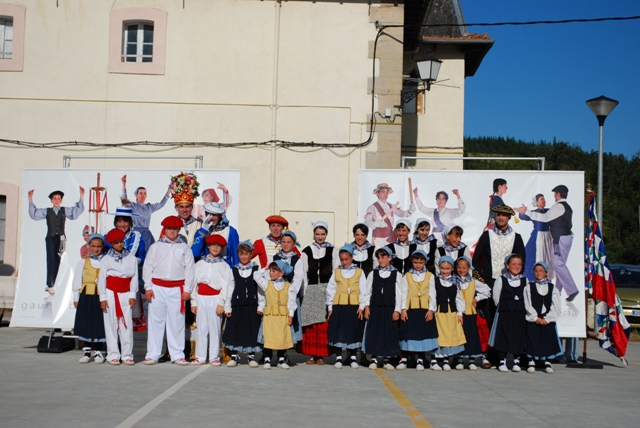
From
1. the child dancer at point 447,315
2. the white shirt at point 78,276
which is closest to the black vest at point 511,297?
the child dancer at point 447,315

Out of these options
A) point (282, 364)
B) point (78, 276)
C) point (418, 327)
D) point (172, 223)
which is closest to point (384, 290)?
point (418, 327)

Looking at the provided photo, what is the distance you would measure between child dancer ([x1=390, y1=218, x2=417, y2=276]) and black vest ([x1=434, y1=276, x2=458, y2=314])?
1.94 feet

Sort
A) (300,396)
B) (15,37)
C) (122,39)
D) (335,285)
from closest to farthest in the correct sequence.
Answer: (300,396) → (335,285) → (15,37) → (122,39)

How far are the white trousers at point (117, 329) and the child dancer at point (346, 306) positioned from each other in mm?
2532

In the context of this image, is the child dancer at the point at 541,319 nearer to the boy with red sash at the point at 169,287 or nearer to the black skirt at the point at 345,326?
the black skirt at the point at 345,326

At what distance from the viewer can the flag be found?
35.4 feet

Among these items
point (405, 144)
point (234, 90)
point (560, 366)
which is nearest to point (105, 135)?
point (234, 90)

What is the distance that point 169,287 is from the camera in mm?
10047

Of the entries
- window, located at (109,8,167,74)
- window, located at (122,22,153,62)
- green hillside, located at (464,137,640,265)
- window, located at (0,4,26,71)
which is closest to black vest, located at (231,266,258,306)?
window, located at (109,8,167,74)

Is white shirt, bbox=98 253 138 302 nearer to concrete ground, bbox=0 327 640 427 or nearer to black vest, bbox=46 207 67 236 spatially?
concrete ground, bbox=0 327 640 427

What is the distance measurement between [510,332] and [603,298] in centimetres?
175

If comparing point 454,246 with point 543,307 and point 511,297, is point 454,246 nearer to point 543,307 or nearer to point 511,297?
point 511,297

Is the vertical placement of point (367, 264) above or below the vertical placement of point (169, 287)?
above

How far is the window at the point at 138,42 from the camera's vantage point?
16578 mm
